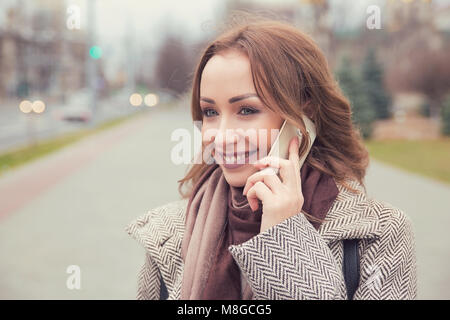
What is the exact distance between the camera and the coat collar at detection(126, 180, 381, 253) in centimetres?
131

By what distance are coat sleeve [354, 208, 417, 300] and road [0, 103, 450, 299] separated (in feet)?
2.38

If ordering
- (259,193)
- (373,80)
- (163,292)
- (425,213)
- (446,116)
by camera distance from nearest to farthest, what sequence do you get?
1. (259,193)
2. (163,292)
3. (425,213)
4. (446,116)
5. (373,80)

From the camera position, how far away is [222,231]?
4.37ft

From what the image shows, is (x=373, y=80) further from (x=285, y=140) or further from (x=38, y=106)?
(x=285, y=140)

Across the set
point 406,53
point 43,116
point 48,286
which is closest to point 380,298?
point 48,286

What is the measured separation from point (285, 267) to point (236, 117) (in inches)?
14.8

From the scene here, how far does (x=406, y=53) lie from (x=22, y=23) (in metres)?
16.0

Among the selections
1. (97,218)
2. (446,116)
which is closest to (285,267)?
(97,218)

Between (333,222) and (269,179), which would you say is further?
(333,222)

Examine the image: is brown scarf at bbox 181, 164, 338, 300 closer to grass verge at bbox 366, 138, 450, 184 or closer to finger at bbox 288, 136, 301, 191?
finger at bbox 288, 136, 301, 191

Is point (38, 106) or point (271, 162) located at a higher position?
point (271, 162)

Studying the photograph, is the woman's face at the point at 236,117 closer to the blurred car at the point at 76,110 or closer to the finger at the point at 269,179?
the finger at the point at 269,179
